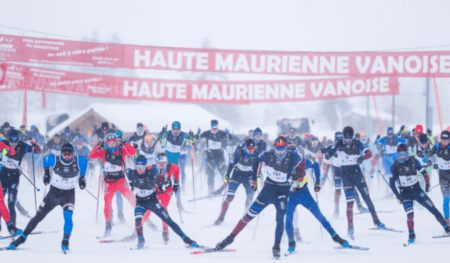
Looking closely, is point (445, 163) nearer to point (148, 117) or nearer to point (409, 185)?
point (409, 185)

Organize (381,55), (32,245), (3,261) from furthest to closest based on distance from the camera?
1. (381,55)
2. (32,245)
3. (3,261)

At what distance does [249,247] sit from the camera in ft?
24.3

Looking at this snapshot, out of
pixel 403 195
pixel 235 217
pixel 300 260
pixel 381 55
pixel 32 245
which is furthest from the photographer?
pixel 381 55

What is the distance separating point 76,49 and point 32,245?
1011 cm

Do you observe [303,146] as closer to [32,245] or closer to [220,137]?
[220,137]

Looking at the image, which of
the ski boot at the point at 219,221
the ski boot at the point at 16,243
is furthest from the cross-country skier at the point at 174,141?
the ski boot at the point at 16,243

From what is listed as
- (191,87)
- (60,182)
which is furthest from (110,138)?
(191,87)

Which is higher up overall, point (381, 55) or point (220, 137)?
point (381, 55)

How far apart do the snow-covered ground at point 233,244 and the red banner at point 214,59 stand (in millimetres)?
5944

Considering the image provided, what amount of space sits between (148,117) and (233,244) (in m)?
21.3

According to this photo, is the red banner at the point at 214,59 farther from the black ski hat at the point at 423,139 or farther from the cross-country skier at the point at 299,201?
the cross-country skier at the point at 299,201

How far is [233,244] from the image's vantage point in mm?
7605

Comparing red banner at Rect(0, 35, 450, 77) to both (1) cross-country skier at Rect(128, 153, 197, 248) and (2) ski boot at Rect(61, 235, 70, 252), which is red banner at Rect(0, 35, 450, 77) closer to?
(1) cross-country skier at Rect(128, 153, 197, 248)

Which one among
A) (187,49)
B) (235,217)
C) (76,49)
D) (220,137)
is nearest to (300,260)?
(235,217)
